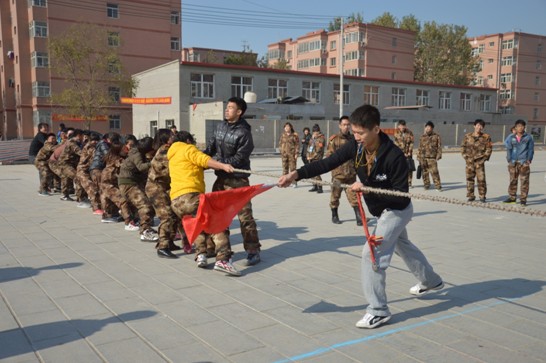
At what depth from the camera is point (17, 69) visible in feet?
149

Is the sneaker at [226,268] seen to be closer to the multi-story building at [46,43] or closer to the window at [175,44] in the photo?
the multi-story building at [46,43]

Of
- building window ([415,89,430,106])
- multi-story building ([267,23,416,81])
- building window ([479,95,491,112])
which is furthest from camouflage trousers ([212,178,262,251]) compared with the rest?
multi-story building ([267,23,416,81])

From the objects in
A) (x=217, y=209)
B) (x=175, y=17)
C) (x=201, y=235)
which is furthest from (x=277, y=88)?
(x=217, y=209)

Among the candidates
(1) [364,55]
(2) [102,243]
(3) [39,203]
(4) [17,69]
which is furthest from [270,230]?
(1) [364,55]

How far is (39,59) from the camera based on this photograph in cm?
4306

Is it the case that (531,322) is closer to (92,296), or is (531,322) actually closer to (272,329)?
(272,329)

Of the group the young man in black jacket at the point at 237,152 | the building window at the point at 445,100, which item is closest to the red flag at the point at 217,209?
the young man in black jacket at the point at 237,152

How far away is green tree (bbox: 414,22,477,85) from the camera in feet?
217

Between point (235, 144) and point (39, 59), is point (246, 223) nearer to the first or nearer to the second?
point (235, 144)

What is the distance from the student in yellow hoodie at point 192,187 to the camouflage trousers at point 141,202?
5.61 ft

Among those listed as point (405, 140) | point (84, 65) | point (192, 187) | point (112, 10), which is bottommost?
point (192, 187)

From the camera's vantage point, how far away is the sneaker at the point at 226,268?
Answer: 17.7 ft

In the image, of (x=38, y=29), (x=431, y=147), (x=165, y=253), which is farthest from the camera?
(x=38, y=29)

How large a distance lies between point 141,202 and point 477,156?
785 cm
